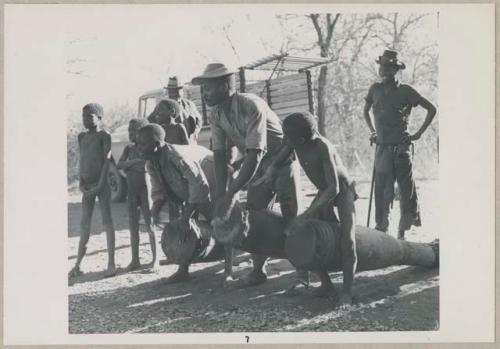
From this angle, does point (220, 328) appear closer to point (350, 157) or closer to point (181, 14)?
point (181, 14)

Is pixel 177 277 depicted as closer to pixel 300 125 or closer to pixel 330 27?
pixel 300 125

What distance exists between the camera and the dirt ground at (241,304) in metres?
4.23

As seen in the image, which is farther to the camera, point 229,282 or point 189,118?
point 189,118

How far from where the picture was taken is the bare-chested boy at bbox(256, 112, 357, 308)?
4113 mm

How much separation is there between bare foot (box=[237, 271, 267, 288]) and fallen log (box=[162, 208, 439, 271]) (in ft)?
1.08

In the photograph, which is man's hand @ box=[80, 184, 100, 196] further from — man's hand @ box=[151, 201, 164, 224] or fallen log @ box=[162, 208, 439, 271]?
fallen log @ box=[162, 208, 439, 271]

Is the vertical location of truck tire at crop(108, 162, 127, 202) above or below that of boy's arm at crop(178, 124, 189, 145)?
below

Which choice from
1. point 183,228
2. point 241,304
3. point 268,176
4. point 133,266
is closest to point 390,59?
point 268,176

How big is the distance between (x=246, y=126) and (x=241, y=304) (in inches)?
57.6

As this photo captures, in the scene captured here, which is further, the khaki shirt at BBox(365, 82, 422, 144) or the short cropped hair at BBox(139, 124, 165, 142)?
the khaki shirt at BBox(365, 82, 422, 144)

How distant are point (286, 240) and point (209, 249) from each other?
3.16 feet

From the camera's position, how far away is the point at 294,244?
4.25 metres

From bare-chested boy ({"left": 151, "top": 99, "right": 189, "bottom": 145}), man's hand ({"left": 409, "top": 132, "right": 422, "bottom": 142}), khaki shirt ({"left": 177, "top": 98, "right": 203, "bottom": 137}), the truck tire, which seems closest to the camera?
man's hand ({"left": 409, "top": 132, "right": 422, "bottom": 142})

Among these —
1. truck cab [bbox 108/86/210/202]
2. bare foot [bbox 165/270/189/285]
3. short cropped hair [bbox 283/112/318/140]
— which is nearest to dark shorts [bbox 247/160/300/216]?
short cropped hair [bbox 283/112/318/140]
